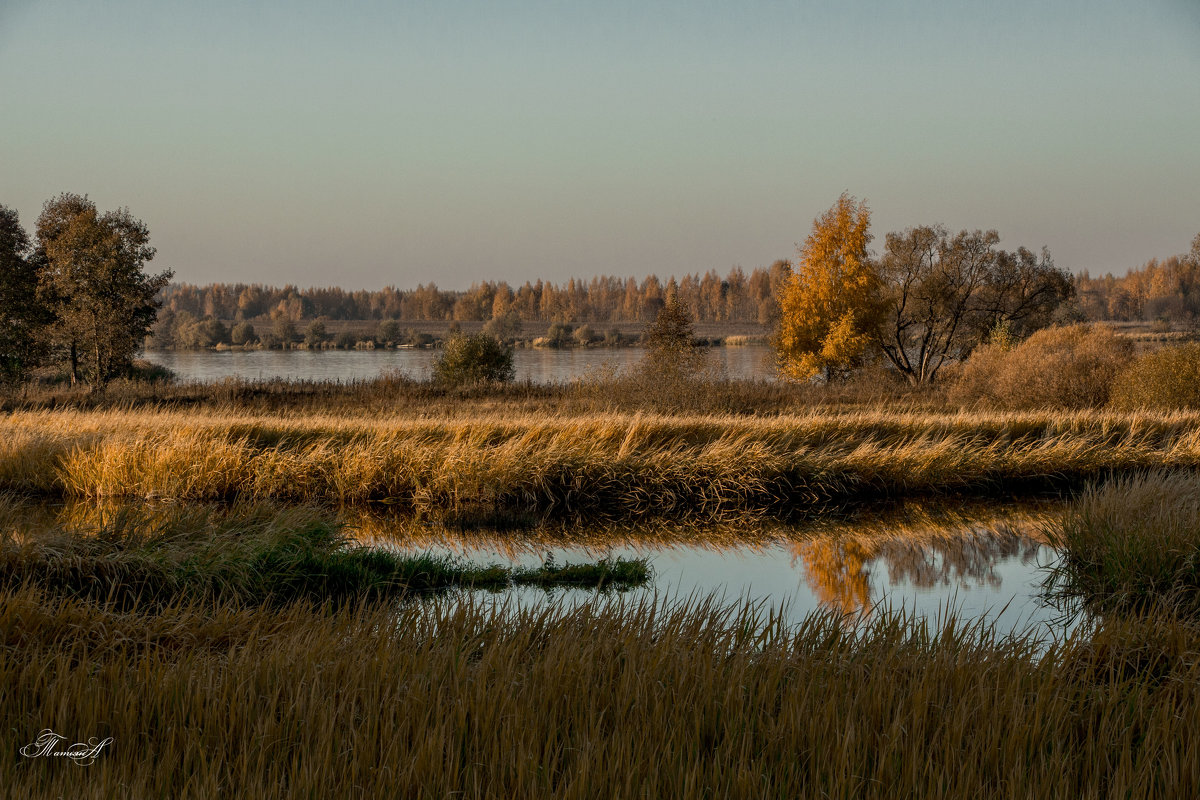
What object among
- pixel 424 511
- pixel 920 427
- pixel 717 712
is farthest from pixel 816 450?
pixel 717 712

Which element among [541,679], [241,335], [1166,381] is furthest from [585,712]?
[241,335]

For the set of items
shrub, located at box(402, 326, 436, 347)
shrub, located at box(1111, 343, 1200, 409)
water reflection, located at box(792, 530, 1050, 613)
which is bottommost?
water reflection, located at box(792, 530, 1050, 613)

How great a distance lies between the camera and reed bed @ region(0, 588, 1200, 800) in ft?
11.5

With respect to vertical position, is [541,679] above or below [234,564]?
above

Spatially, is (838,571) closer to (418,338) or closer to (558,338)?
(418,338)

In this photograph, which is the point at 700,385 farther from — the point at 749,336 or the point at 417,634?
the point at 749,336

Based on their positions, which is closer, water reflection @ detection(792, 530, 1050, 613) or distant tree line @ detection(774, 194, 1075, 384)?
water reflection @ detection(792, 530, 1050, 613)

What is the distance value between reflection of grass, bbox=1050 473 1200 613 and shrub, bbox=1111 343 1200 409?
12.5 metres

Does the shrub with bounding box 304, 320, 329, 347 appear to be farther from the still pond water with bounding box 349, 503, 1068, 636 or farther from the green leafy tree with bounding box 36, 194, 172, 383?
the still pond water with bounding box 349, 503, 1068, 636

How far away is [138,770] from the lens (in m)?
3.40

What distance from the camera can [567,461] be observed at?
13.9m

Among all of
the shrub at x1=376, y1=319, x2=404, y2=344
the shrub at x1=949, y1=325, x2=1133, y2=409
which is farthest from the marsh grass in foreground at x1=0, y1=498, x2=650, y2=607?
the shrub at x1=376, y1=319, x2=404, y2=344

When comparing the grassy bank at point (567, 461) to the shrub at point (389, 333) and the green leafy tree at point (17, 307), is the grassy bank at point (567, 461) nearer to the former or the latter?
the green leafy tree at point (17, 307)

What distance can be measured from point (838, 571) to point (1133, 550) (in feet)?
9.24
